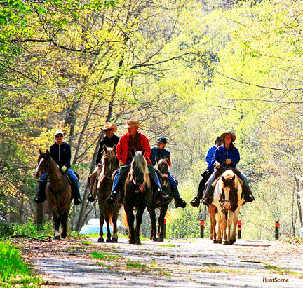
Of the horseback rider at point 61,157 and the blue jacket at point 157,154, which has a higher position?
the blue jacket at point 157,154

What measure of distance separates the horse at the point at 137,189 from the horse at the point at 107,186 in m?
1.57

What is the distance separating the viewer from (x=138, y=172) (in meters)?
18.6

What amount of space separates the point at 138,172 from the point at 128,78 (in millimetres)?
24948

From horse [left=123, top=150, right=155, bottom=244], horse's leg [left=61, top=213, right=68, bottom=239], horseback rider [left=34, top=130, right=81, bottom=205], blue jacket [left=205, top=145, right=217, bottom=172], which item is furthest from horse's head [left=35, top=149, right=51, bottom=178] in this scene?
blue jacket [left=205, top=145, right=217, bottom=172]

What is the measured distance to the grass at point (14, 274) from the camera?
8.94m

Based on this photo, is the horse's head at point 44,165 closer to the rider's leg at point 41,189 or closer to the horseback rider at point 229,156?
the rider's leg at point 41,189

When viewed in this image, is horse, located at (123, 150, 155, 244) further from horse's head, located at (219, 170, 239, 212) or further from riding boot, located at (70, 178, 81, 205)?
riding boot, located at (70, 178, 81, 205)

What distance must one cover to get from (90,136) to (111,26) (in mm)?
7698

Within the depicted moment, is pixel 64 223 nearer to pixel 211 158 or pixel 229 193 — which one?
pixel 229 193

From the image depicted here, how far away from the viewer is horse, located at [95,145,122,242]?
20.7 metres

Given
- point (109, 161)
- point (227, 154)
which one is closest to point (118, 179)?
point (109, 161)

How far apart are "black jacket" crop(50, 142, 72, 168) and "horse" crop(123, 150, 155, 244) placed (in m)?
2.71

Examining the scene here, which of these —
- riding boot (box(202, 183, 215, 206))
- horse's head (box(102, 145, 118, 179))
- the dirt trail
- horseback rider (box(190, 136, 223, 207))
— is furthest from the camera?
horseback rider (box(190, 136, 223, 207))

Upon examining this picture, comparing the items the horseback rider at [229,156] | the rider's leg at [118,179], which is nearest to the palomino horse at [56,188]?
the rider's leg at [118,179]
